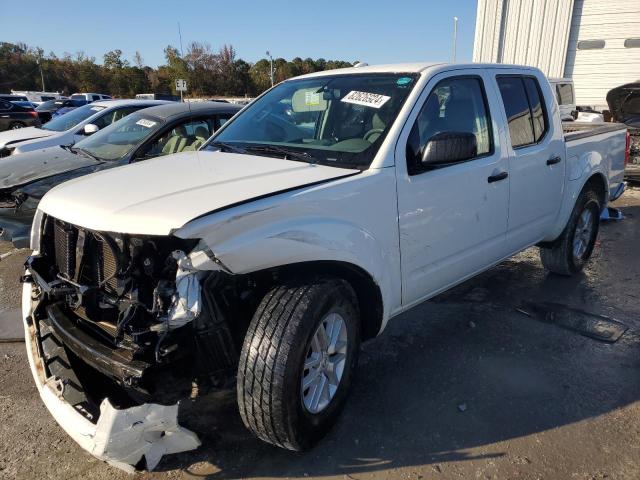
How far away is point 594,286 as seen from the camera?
4.92 meters

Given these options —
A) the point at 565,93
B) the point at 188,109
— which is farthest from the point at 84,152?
the point at 565,93

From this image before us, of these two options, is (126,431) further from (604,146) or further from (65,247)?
(604,146)

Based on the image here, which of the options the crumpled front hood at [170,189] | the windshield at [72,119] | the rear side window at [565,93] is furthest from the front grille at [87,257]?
the rear side window at [565,93]

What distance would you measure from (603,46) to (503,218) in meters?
14.5

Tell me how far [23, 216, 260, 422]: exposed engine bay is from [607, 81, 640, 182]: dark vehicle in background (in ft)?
29.9

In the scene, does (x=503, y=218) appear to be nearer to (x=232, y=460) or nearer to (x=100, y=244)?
(x=232, y=460)

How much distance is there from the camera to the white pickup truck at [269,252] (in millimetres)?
2188

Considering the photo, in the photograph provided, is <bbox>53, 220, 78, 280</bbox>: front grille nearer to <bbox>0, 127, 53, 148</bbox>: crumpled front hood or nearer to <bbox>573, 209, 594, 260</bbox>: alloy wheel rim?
<bbox>573, 209, 594, 260</bbox>: alloy wheel rim

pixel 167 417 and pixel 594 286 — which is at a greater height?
pixel 167 417

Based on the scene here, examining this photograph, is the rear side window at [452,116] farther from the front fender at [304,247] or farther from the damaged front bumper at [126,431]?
the damaged front bumper at [126,431]

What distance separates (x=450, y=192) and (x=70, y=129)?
7.29 m

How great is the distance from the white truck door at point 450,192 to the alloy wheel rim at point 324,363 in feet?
1.86

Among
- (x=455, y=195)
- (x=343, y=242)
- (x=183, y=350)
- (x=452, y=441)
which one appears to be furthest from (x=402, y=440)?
(x=455, y=195)

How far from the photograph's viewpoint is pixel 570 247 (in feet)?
16.2
